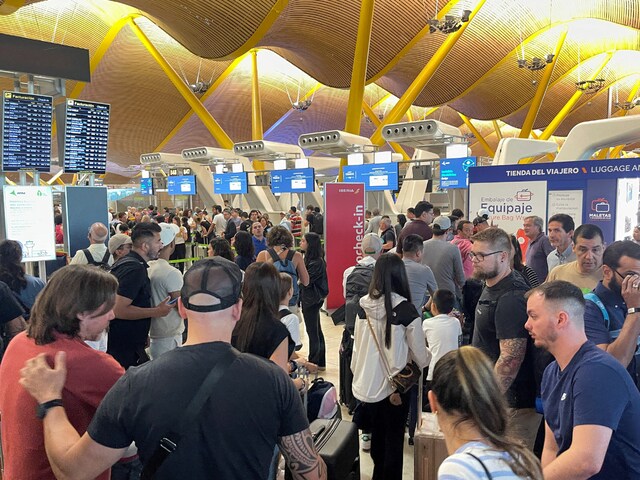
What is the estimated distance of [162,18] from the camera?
16.5 meters

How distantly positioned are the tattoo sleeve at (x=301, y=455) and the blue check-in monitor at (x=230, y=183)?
1698 cm

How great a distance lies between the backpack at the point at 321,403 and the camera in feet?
9.22

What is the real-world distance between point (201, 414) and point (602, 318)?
7.15 feet

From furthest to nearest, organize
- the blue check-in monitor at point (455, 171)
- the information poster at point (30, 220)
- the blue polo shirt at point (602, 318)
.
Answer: the blue check-in monitor at point (455, 171), the information poster at point (30, 220), the blue polo shirt at point (602, 318)

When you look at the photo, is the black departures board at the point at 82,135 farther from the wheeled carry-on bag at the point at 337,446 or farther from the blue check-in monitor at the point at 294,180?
the blue check-in monitor at the point at 294,180

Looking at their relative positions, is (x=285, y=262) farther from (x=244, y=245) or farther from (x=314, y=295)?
(x=314, y=295)

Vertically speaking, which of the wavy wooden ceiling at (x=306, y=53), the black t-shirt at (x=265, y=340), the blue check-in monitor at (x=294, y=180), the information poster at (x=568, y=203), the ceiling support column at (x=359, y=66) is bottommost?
the black t-shirt at (x=265, y=340)

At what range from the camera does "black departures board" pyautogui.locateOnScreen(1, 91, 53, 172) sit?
5.69m

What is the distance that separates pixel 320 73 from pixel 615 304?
70.6 ft

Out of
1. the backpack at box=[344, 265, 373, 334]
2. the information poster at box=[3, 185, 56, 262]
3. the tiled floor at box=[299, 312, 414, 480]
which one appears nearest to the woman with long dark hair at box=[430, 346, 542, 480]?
the backpack at box=[344, 265, 373, 334]

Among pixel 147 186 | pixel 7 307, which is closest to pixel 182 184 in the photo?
pixel 147 186

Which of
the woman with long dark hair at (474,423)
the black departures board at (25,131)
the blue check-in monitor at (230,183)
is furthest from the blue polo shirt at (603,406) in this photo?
the blue check-in monitor at (230,183)

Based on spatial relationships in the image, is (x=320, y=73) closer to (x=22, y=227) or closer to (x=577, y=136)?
(x=577, y=136)

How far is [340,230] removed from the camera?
9141 mm
